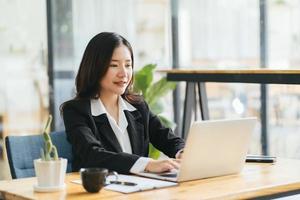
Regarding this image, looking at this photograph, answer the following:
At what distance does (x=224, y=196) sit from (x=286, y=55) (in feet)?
9.82

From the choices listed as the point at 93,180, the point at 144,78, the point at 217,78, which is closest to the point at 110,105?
the point at 93,180

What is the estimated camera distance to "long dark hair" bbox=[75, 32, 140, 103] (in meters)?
3.02

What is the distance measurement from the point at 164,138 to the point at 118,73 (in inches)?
15.9

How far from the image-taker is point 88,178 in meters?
2.33

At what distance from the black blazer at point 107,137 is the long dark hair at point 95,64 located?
0.22ft

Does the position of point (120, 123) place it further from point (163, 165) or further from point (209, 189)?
point (209, 189)

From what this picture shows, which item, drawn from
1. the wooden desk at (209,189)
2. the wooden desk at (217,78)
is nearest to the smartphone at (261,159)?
the wooden desk at (209,189)

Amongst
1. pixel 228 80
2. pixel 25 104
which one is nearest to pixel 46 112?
pixel 25 104

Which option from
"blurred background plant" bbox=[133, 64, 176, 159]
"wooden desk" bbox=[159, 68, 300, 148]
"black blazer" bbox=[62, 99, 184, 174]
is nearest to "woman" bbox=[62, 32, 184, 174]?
"black blazer" bbox=[62, 99, 184, 174]

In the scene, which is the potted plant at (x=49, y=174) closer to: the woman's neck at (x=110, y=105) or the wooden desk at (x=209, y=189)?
the wooden desk at (x=209, y=189)

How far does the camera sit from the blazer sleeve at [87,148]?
270 cm

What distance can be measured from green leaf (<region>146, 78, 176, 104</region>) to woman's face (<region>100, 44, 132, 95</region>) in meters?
2.15

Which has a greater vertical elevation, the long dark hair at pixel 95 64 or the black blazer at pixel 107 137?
the long dark hair at pixel 95 64

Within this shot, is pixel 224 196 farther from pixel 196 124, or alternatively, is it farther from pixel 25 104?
pixel 25 104
